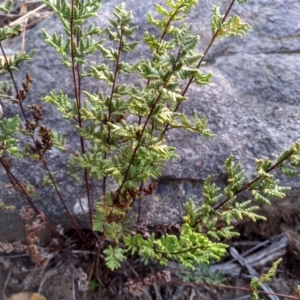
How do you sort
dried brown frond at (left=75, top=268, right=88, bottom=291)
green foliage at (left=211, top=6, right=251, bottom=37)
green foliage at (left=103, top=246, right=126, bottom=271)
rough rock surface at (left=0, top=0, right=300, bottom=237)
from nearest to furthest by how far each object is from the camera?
green foliage at (left=211, top=6, right=251, bottom=37) → green foliage at (left=103, top=246, right=126, bottom=271) → dried brown frond at (left=75, top=268, right=88, bottom=291) → rough rock surface at (left=0, top=0, right=300, bottom=237)

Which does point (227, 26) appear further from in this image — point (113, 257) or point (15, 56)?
point (113, 257)

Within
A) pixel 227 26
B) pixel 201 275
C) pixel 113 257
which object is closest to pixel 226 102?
pixel 227 26

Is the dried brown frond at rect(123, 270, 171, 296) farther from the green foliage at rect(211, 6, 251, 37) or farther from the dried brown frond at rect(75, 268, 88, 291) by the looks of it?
the green foliage at rect(211, 6, 251, 37)

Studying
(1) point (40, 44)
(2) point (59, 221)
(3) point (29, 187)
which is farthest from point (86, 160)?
(1) point (40, 44)

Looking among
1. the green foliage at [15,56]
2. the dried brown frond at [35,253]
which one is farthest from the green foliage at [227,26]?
the dried brown frond at [35,253]

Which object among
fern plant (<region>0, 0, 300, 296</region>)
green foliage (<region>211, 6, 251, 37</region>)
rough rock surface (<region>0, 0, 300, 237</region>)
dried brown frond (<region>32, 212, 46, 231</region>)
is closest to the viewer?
fern plant (<region>0, 0, 300, 296</region>)

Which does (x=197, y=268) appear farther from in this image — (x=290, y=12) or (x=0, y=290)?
(x=290, y=12)

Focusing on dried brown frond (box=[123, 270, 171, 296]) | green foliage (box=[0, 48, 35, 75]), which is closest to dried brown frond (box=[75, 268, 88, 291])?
dried brown frond (box=[123, 270, 171, 296])

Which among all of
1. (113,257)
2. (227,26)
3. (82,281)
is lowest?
(82,281)
